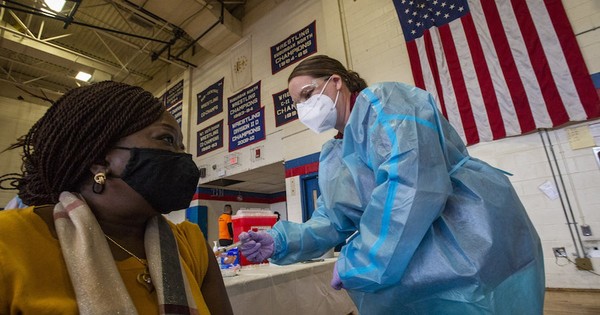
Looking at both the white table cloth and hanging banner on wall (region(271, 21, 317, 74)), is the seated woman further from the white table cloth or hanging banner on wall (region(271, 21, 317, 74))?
hanging banner on wall (region(271, 21, 317, 74))

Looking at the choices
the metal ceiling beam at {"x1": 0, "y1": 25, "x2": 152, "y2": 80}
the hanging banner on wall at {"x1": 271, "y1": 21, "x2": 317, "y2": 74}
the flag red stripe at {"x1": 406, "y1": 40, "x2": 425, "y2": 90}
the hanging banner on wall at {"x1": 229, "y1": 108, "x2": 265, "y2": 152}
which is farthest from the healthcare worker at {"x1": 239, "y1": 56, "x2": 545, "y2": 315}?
the metal ceiling beam at {"x1": 0, "y1": 25, "x2": 152, "y2": 80}

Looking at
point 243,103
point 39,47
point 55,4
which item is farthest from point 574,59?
point 39,47

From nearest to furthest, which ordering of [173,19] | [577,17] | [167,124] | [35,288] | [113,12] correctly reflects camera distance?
[35,288] → [167,124] → [577,17] → [173,19] → [113,12]

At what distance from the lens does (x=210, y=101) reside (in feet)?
20.1

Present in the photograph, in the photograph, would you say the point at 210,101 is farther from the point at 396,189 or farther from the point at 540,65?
the point at 396,189

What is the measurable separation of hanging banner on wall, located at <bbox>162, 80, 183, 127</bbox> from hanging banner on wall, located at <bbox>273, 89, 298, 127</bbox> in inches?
121

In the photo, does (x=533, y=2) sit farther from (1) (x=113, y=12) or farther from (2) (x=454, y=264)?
(1) (x=113, y=12)

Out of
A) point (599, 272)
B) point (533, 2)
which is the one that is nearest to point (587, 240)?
point (599, 272)

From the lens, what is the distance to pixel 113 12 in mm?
5613

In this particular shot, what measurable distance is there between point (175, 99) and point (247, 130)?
2912mm

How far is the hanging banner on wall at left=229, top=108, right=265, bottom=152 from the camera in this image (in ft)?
16.8

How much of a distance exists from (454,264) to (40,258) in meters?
0.85

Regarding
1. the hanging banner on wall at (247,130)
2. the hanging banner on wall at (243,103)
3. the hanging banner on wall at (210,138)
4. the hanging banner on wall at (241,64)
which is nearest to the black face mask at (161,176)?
the hanging banner on wall at (247,130)

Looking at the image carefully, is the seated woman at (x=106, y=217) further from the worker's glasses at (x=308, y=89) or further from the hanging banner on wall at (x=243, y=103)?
the hanging banner on wall at (x=243, y=103)
